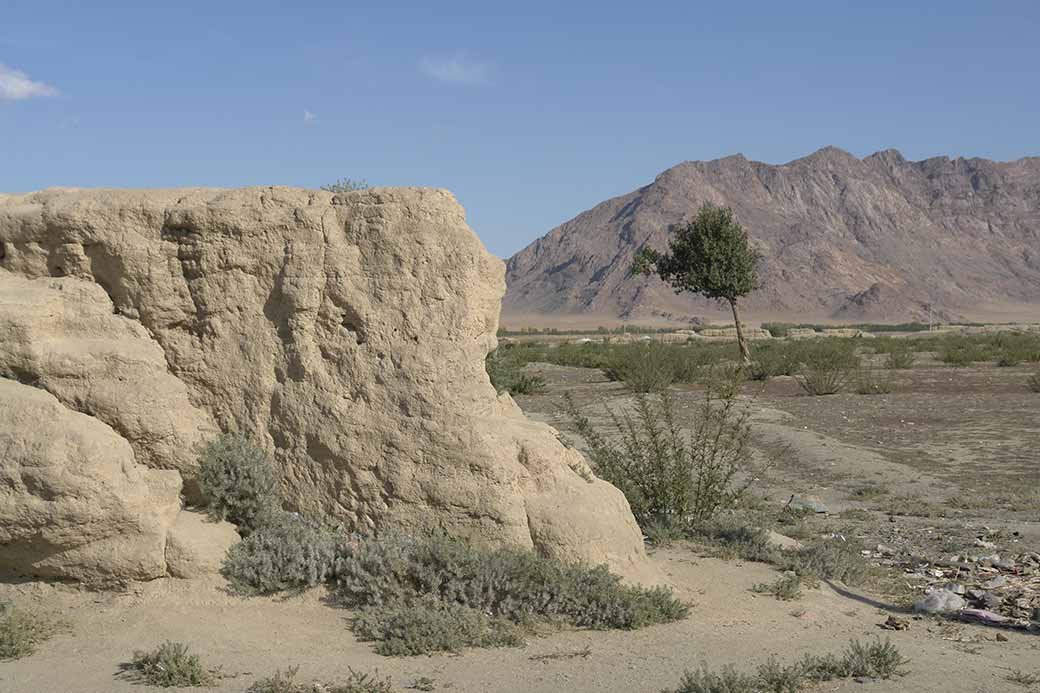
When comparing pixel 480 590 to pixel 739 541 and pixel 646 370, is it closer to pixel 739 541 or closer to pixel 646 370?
pixel 739 541

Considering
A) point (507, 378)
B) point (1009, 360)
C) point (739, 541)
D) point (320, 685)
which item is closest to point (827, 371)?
point (507, 378)

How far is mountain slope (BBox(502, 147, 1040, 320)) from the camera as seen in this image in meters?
106

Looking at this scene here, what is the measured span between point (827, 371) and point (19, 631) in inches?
849

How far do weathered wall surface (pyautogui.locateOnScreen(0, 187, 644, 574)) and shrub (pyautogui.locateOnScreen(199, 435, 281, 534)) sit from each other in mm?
143

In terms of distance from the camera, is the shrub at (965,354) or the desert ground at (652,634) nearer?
the desert ground at (652,634)

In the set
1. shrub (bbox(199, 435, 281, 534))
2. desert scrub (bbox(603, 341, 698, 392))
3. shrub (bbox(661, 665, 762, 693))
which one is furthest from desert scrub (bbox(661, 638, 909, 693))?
desert scrub (bbox(603, 341, 698, 392))

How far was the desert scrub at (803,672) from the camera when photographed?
4.80 m

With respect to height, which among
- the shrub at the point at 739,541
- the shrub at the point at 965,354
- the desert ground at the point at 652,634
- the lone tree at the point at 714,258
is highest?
the lone tree at the point at 714,258

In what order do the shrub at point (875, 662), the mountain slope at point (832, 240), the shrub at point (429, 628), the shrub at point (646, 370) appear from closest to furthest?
the shrub at point (875, 662) < the shrub at point (429, 628) < the shrub at point (646, 370) < the mountain slope at point (832, 240)

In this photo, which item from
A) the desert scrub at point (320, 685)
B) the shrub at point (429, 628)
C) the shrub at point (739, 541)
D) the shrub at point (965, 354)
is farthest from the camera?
the shrub at point (965, 354)

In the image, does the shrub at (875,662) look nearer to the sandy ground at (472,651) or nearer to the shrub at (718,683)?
the sandy ground at (472,651)

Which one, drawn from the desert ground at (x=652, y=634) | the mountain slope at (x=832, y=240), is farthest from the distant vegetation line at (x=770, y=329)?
the desert ground at (x=652, y=634)

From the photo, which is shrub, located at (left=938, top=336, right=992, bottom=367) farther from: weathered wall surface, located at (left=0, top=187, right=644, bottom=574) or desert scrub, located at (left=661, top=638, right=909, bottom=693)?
desert scrub, located at (left=661, top=638, right=909, bottom=693)

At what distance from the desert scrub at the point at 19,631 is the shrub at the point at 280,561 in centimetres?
102
